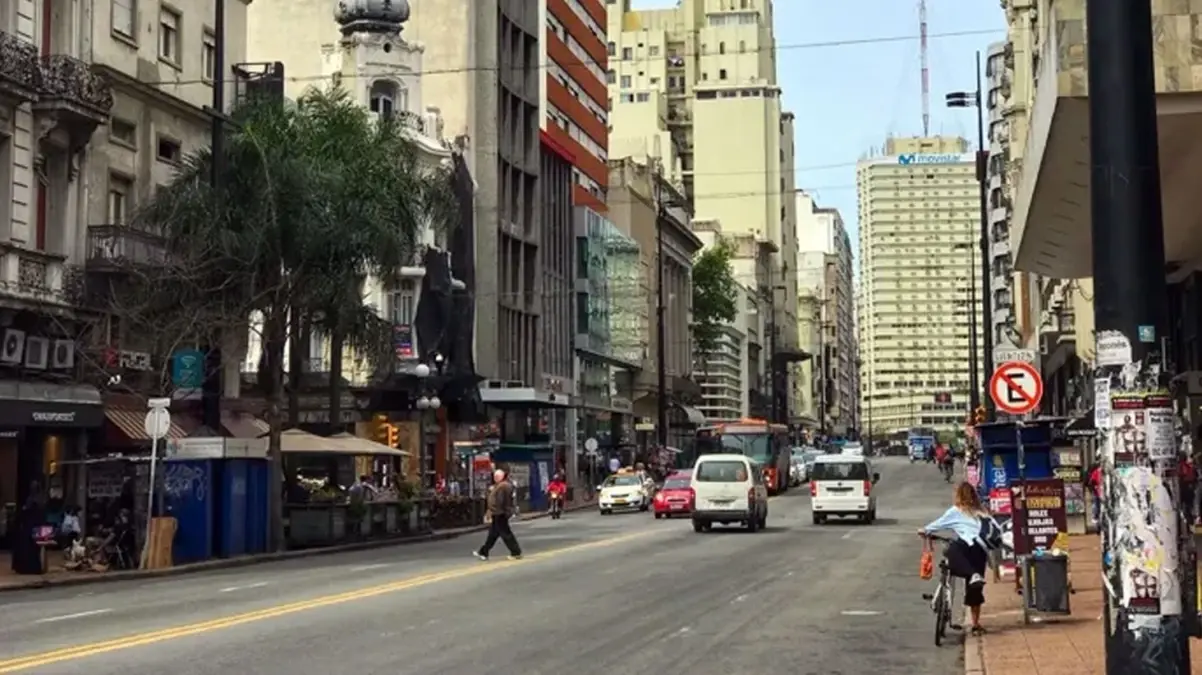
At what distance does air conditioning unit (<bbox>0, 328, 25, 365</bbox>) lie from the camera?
3038cm

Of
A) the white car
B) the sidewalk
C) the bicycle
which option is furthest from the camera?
the white car

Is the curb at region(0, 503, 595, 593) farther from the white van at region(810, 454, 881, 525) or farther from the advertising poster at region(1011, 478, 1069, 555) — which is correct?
the advertising poster at region(1011, 478, 1069, 555)

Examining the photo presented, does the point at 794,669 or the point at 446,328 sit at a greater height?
the point at 446,328

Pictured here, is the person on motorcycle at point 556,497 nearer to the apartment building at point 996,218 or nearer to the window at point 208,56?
the window at point 208,56

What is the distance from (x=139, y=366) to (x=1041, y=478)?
77.6 ft

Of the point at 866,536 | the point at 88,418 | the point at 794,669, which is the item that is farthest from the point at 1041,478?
the point at 88,418

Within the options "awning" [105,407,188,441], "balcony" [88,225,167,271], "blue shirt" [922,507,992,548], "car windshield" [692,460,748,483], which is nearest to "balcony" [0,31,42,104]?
"balcony" [88,225,167,271]

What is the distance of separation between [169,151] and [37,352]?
30.3ft

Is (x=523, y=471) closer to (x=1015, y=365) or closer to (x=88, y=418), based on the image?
(x=88, y=418)

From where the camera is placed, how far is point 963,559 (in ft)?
50.6

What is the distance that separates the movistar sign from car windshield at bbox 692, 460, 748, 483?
159804mm

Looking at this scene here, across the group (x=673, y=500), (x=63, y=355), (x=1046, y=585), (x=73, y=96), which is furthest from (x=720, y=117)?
(x=1046, y=585)

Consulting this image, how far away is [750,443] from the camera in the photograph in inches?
2534

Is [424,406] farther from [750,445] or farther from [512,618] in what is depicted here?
[512,618]
